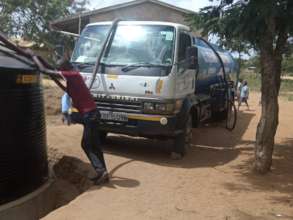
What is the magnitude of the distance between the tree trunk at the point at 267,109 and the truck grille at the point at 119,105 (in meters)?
2.22

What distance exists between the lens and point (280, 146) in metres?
12.4

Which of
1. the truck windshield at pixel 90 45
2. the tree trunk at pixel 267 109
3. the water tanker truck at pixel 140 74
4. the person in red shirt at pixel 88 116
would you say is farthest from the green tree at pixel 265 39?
the person in red shirt at pixel 88 116

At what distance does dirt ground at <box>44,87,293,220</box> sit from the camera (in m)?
6.67

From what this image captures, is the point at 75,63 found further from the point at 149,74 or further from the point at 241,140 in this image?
the point at 241,140

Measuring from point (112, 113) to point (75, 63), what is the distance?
126cm

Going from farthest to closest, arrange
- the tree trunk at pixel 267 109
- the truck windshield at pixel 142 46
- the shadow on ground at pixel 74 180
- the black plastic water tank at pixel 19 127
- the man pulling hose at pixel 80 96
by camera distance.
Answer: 1. the truck windshield at pixel 142 46
2. the tree trunk at pixel 267 109
3. the shadow on ground at pixel 74 180
4. the man pulling hose at pixel 80 96
5. the black plastic water tank at pixel 19 127

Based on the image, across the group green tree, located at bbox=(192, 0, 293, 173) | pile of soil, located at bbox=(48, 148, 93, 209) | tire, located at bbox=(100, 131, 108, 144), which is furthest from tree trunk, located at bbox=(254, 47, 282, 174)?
tire, located at bbox=(100, 131, 108, 144)

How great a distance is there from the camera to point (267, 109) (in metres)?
8.86

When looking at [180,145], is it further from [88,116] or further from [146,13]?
[146,13]

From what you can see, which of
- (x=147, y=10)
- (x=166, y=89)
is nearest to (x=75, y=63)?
(x=166, y=89)

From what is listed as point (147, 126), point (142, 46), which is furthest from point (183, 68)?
point (147, 126)

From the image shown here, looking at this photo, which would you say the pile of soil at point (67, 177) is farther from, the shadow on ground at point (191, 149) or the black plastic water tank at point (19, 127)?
the shadow on ground at point (191, 149)

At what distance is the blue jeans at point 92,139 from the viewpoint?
7.78m

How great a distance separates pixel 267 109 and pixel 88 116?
3.19 m
